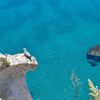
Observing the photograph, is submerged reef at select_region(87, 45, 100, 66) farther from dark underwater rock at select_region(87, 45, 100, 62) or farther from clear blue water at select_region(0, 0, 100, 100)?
clear blue water at select_region(0, 0, 100, 100)

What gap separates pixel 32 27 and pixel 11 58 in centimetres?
1409

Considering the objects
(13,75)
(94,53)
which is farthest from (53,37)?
(13,75)

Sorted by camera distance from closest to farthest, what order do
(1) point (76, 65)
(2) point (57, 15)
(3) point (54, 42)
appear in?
(1) point (76, 65) < (3) point (54, 42) < (2) point (57, 15)

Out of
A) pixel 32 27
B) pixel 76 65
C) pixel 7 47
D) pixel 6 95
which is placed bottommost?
pixel 6 95

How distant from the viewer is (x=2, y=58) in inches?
110

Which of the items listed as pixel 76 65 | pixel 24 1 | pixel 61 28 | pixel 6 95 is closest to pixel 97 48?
pixel 76 65

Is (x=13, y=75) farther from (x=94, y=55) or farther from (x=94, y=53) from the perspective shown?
(x=94, y=53)

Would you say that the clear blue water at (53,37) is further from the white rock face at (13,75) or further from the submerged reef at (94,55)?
the white rock face at (13,75)

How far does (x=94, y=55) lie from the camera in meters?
14.9

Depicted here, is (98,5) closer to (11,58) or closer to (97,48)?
(97,48)

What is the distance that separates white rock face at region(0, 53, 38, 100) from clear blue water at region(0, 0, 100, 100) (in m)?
9.30

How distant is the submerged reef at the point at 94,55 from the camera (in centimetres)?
1474

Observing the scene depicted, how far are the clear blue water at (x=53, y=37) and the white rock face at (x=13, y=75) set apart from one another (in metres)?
9.30

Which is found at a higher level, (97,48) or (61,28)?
(61,28)
